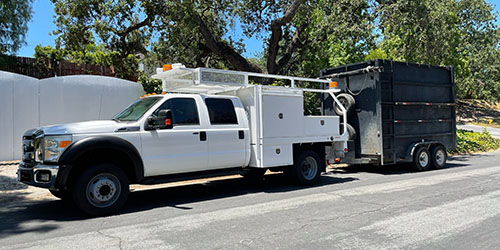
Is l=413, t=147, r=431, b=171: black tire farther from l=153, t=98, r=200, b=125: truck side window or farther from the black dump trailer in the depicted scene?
l=153, t=98, r=200, b=125: truck side window

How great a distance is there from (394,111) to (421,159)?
2001mm

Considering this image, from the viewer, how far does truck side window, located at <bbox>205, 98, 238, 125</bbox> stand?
794cm

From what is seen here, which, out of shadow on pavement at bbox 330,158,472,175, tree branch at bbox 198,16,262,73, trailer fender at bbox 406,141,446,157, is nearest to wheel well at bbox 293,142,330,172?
shadow on pavement at bbox 330,158,472,175

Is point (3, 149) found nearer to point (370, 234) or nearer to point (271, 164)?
point (271, 164)

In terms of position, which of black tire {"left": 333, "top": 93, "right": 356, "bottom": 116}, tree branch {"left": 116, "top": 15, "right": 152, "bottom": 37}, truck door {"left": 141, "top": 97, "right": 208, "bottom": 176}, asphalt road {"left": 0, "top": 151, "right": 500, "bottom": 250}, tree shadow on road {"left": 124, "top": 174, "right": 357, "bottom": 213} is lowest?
asphalt road {"left": 0, "top": 151, "right": 500, "bottom": 250}

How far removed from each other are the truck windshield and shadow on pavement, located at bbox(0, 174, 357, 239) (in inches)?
65.9

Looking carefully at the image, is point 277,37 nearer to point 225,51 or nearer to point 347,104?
point 225,51

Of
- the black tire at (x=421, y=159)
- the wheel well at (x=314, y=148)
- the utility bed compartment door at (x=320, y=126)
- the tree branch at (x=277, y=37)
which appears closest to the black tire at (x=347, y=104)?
the utility bed compartment door at (x=320, y=126)

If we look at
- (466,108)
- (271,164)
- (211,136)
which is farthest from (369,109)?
(466,108)

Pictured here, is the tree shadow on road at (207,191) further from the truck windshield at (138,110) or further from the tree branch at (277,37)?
the tree branch at (277,37)

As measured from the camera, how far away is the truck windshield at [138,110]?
727 centimetres

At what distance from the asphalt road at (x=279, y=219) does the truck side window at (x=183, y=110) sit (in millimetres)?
1600

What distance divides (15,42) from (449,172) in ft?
60.0

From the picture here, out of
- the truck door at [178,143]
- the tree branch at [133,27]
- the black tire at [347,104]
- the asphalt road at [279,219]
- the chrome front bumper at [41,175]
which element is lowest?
the asphalt road at [279,219]
